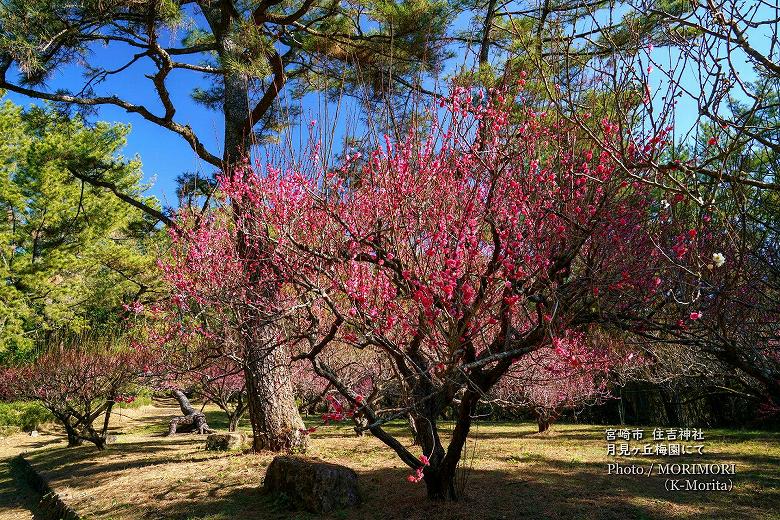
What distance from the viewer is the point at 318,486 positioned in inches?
204

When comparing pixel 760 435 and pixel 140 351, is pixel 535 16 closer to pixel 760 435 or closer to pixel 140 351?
pixel 760 435

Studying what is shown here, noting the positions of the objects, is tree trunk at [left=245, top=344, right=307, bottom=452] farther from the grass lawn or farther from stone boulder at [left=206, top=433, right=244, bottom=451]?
stone boulder at [left=206, top=433, right=244, bottom=451]

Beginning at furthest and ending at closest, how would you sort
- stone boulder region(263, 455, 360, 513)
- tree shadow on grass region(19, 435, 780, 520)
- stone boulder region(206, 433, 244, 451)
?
1. stone boulder region(206, 433, 244, 451)
2. stone boulder region(263, 455, 360, 513)
3. tree shadow on grass region(19, 435, 780, 520)

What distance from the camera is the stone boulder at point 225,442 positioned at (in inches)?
344

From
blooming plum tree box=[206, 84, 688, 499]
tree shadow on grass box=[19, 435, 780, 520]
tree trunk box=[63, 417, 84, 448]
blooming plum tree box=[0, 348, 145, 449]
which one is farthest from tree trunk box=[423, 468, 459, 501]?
tree trunk box=[63, 417, 84, 448]

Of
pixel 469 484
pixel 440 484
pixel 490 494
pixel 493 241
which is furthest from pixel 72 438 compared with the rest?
pixel 493 241

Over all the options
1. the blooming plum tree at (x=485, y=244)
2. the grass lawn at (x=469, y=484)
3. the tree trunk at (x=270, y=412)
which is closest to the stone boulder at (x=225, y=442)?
the grass lawn at (x=469, y=484)

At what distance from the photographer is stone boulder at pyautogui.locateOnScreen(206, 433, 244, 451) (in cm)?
873

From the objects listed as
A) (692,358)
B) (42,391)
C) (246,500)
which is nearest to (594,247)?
(246,500)

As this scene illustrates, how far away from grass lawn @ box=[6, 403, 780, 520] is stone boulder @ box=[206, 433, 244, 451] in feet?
0.75

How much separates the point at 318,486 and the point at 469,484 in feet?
5.50

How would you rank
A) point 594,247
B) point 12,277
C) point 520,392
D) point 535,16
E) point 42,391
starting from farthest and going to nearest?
1. point 12,277
2. point 42,391
3. point 520,392
4. point 535,16
5. point 594,247

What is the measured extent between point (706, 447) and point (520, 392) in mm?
3114

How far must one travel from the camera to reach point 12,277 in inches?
743
